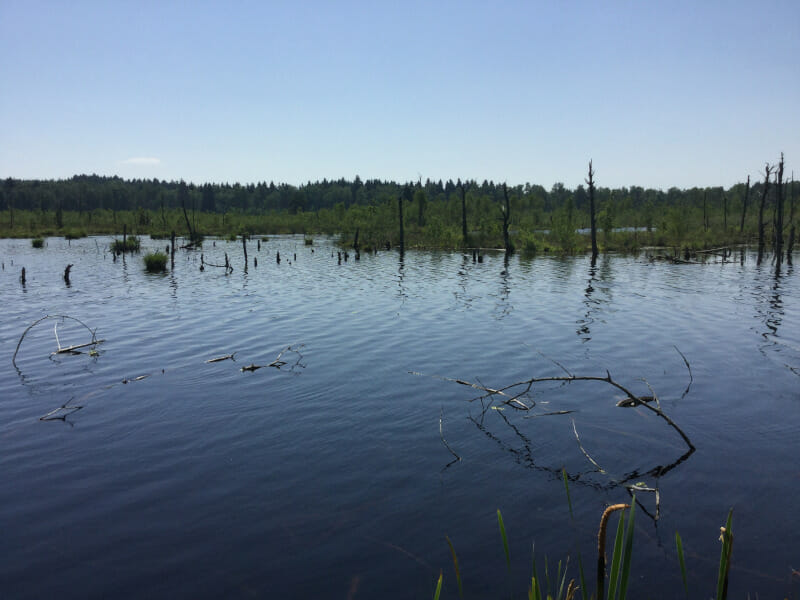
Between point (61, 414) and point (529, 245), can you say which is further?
point (529, 245)

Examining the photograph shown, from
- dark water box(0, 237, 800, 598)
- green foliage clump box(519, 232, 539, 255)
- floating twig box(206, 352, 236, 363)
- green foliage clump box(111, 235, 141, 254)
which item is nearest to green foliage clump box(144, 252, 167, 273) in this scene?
green foliage clump box(111, 235, 141, 254)

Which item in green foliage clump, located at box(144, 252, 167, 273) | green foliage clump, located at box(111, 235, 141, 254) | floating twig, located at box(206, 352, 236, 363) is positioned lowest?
floating twig, located at box(206, 352, 236, 363)

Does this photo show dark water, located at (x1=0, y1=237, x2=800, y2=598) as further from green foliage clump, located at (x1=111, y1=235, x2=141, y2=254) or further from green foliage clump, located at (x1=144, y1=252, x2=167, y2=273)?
green foliage clump, located at (x1=111, y1=235, x2=141, y2=254)

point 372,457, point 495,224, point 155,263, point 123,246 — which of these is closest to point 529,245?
point 495,224

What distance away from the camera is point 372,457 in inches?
364

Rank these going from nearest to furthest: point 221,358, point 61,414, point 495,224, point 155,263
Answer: point 61,414
point 221,358
point 155,263
point 495,224

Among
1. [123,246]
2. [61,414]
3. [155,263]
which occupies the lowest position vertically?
[61,414]

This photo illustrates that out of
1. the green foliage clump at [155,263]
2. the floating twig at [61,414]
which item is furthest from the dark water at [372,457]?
the green foliage clump at [155,263]

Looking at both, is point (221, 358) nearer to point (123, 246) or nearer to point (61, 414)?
point (61, 414)

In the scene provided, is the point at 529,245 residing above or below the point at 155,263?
above

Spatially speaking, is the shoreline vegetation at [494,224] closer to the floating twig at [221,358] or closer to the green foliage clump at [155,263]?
the green foliage clump at [155,263]

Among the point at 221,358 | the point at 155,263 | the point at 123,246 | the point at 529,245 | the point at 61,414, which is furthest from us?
the point at 529,245

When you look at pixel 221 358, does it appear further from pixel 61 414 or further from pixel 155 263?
pixel 155 263

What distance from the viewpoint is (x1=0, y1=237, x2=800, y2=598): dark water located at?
6367mm
